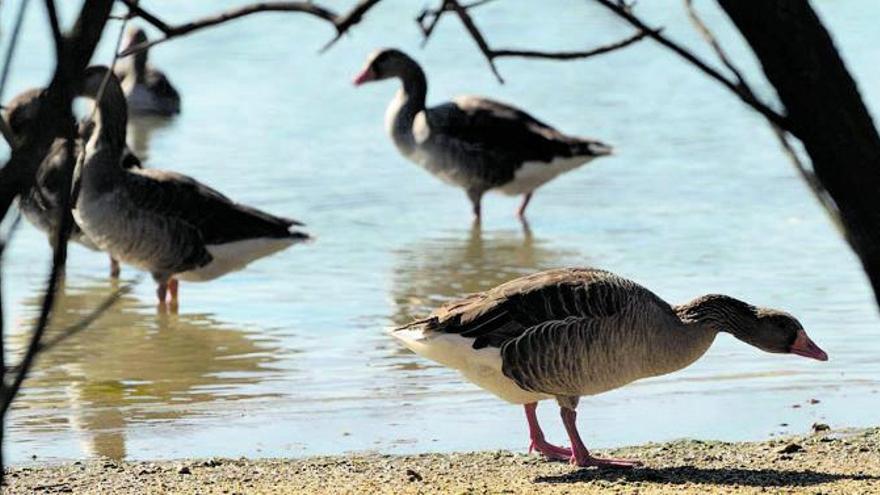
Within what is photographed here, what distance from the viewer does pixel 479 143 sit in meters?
16.5

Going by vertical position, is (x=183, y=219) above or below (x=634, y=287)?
below

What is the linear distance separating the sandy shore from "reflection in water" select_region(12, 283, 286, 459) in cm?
79

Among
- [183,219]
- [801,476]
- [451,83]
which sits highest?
[801,476]

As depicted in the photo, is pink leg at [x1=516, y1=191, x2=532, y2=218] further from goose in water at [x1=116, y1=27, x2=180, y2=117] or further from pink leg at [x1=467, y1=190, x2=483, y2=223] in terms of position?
goose in water at [x1=116, y1=27, x2=180, y2=117]

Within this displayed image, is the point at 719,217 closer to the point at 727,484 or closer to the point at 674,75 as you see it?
the point at 674,75

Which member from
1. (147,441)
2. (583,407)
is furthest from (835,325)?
(147,441)

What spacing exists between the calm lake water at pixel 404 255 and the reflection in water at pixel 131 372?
0.03 m

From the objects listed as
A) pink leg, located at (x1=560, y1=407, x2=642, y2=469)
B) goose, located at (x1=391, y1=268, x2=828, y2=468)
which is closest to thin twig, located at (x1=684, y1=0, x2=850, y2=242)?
goose, located at (x1=391, y1=268, x2=828, y2=468)

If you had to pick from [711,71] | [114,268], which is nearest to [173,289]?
[114,268]

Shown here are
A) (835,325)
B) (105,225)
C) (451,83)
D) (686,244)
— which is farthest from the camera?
(451,83)

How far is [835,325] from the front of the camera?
10992 mm

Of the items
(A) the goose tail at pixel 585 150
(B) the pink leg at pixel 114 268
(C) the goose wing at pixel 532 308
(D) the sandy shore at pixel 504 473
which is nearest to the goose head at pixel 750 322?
(C) the goose wing at pixel 532 308

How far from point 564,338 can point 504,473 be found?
0.62 m

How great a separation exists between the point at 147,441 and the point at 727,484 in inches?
113
